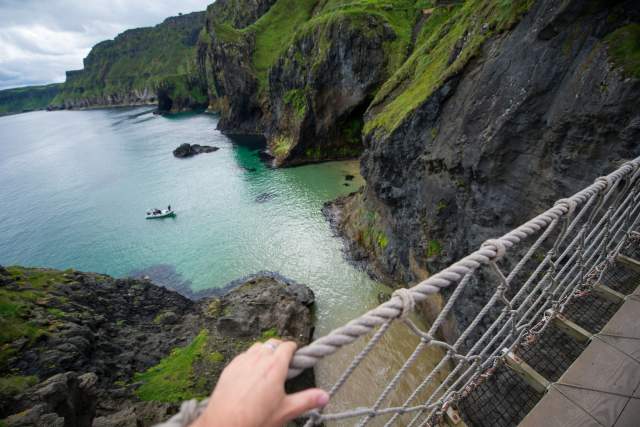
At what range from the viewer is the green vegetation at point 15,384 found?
7210mm

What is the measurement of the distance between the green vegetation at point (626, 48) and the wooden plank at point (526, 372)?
647cm

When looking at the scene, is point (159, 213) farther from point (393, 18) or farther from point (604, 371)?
point (393, 18)

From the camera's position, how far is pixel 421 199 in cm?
1145

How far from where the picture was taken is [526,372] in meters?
3.06

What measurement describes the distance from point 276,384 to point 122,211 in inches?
1397

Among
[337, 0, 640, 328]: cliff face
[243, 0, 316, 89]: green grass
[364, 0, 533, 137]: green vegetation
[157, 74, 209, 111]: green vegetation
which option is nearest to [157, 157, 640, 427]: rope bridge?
[337, 0, 640, 328]: cliff face

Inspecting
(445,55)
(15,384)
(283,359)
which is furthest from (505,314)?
(445,55)

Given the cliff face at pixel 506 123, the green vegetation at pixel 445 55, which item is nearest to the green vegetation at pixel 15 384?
the cliff face at pixel 506 123

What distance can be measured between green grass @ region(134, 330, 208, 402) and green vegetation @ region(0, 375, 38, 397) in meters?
2.67

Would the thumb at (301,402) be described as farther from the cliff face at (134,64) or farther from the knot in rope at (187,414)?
the cliff face at (134,64)

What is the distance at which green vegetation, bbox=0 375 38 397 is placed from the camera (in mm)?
7210

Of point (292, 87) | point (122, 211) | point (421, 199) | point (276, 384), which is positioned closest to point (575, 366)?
point (276, 384)

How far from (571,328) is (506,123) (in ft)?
21.6

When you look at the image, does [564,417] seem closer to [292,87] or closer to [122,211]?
[122,211]
